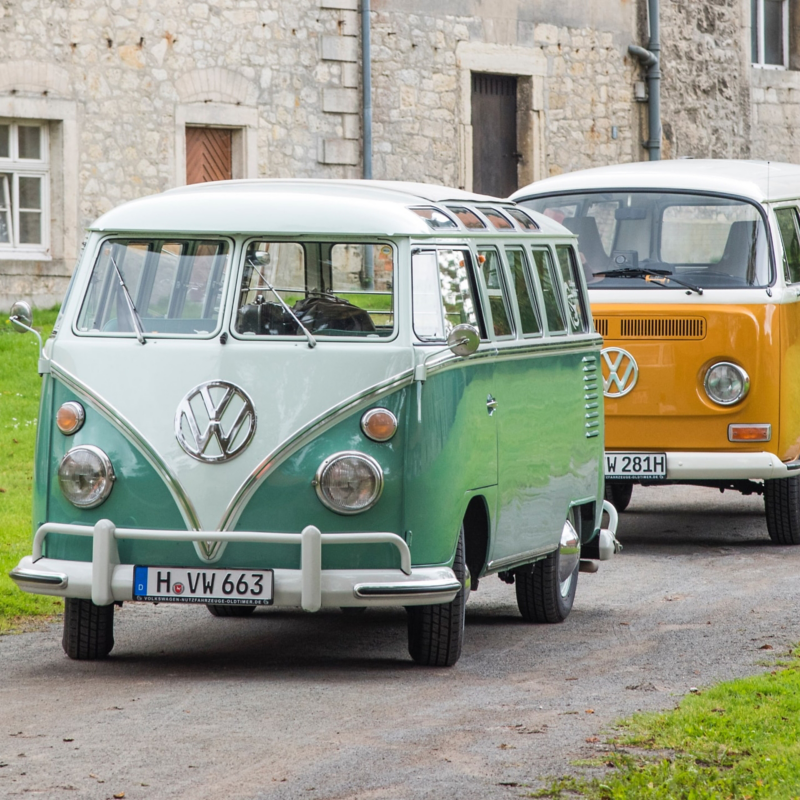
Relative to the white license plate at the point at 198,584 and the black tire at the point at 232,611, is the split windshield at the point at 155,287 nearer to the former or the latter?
the white license plate at the point at 198,584

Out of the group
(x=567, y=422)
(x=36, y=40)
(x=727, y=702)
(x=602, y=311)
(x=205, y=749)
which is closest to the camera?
(x=205, y=749)

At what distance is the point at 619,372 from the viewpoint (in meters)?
12.0

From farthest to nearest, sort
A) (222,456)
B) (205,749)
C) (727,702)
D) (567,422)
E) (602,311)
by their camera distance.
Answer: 1. (602,311)
2. (567,422)
3. (222,456)
4. (727,702)
5. (205,749)

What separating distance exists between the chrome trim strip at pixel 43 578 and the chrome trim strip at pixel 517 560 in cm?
195

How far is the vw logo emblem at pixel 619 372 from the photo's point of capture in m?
12.0

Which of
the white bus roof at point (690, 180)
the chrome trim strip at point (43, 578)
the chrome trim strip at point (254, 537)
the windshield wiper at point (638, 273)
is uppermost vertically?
the white bus roof at point (690, 180)

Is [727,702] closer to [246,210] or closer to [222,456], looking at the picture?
[222,456]

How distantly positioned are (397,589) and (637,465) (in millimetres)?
4999

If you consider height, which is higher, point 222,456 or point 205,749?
point 222,456

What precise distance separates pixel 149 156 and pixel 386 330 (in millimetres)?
14975

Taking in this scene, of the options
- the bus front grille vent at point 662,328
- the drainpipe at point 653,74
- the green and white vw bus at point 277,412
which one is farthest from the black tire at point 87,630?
the drainpipe at point 653,74

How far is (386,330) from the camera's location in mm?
7578

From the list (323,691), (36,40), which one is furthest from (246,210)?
(36,40)

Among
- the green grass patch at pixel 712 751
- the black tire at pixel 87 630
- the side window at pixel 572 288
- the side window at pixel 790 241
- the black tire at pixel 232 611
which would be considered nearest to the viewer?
the green grass patch at pixel 712 751
